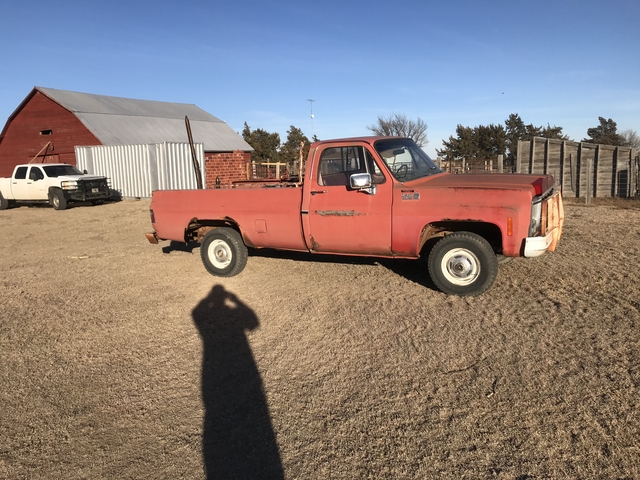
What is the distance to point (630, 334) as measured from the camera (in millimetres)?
4551

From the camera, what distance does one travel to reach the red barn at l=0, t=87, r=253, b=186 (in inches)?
1118

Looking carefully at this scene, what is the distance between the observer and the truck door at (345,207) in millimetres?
6156

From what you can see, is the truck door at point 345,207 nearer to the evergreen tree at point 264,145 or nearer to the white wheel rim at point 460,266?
the white wheel rim at point 460,266

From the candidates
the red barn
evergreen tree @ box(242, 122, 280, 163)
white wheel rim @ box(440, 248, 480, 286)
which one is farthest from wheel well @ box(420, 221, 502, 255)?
evergreen tree @ box(242, 122, 280, 163)

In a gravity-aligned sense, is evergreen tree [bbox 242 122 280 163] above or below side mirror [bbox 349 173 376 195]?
above

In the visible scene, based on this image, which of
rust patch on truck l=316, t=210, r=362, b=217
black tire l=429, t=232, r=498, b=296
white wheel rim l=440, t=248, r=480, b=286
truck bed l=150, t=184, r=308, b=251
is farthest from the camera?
truck bed l=150, t=184, r=308, b=251

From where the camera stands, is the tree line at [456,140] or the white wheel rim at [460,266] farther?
the tree line at [456,140]

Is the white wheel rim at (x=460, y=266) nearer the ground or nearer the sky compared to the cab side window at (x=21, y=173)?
nearer the ground

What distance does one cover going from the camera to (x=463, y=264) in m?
5.87

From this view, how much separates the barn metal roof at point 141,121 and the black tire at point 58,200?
10.4 m

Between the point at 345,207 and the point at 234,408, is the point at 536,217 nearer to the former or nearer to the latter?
the point at 345,207

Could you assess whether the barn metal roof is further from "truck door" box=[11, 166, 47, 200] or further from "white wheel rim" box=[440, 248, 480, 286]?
"white wheel rim" box=[440, 248, 480, 286]

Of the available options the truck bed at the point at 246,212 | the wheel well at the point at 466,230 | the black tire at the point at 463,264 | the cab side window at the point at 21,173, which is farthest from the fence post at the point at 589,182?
the cab side window at the point at 21,173

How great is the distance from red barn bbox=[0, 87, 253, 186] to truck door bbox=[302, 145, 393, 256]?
19.2 meters
